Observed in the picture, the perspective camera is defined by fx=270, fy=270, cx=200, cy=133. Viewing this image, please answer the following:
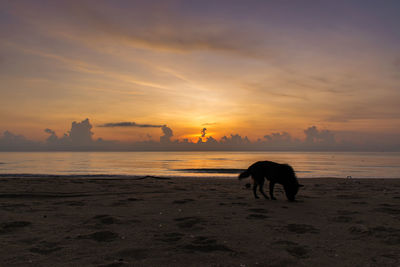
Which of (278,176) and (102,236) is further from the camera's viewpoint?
(278,176)

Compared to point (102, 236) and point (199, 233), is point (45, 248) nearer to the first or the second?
point (102, 236)

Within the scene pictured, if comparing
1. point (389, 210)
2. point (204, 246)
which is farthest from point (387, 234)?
point (204, 246)

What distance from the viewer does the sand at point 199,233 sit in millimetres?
5020

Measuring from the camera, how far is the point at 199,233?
6.62 metres

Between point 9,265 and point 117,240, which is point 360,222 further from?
point 9,265

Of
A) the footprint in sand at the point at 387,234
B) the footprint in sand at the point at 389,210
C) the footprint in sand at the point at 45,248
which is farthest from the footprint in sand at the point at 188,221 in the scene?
the footprint in sand at the point at 389,210

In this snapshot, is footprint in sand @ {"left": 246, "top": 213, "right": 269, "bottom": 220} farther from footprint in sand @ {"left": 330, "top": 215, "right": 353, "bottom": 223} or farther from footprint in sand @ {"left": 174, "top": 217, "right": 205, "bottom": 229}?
footprint in sand @ {"left": 330, "top": 215, "right": 353, "bottom": 223}

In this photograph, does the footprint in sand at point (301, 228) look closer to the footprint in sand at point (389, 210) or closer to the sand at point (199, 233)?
the sand at point (199, 233)

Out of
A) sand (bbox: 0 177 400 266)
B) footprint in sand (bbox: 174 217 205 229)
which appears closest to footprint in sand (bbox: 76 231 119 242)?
sand (bbox: 0 177 400 266)

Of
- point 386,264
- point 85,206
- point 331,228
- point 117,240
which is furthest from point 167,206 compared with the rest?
point 386,264

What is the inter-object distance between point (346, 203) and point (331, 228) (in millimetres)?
4097

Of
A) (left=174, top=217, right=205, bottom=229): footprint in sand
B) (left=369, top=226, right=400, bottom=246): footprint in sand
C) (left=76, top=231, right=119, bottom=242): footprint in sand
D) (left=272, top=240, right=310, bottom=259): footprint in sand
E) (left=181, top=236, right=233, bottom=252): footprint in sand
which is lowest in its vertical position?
(left=76, top=231, right=119, bottom=242): footprint in sand

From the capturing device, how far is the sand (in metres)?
5.02

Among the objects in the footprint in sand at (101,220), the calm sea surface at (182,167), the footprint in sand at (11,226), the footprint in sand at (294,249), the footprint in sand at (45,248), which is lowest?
the calm sea surface at (182,167)
